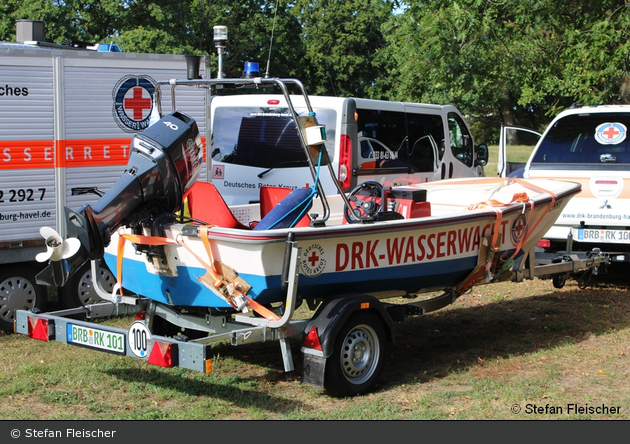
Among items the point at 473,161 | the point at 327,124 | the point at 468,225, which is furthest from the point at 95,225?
the point at 473,161

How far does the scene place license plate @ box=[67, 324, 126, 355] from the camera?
16.7 ft

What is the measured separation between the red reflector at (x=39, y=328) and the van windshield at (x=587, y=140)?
663 cm

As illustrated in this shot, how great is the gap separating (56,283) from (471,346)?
13.0ft

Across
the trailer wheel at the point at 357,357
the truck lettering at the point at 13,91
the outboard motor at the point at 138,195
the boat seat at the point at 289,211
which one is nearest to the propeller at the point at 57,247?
the outboard motor at the point at 138,195

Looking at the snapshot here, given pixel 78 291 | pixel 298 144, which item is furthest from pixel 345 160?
pixel 78 291

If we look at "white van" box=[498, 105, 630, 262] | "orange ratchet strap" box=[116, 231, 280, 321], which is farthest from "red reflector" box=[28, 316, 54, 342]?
"white van" box=[498, 105, 630, 262]

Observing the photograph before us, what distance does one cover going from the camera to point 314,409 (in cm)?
531

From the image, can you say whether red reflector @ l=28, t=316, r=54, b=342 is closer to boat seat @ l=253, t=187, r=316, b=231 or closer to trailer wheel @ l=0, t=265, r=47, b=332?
boat seat @ l=253, t=187, r=316, b=231

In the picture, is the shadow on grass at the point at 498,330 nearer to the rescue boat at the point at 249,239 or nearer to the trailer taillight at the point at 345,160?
the rescue boat at the point at 249,239

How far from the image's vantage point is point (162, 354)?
4.85 metres

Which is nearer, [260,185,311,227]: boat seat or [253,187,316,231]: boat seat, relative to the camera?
[253,187,316,231]: boat seat

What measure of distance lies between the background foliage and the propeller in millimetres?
2252

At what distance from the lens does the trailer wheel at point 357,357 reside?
538 cm

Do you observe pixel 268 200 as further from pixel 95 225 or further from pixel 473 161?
pixel 473 161
